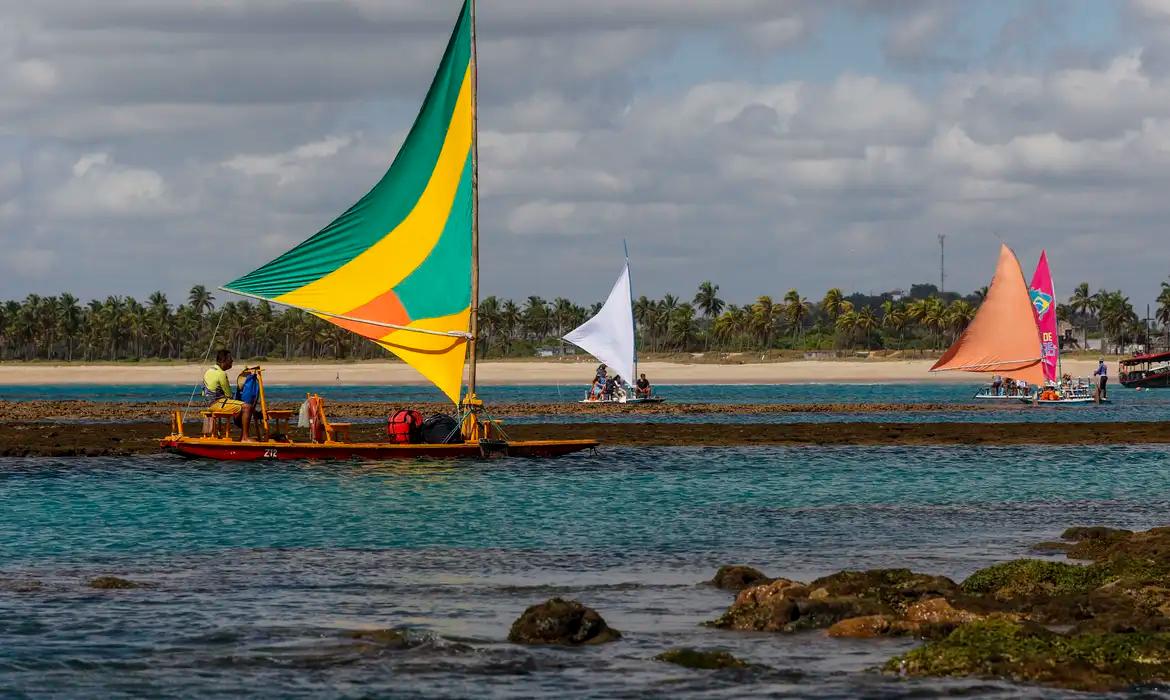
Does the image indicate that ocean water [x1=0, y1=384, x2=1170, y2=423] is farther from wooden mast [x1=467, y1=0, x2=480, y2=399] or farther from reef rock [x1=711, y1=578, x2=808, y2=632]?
reef rock [x1=711, y1=578, x2=808, y2=632]

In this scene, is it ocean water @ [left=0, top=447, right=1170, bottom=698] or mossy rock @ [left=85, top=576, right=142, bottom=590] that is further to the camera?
mossy rock @ [left=85, top=576, right=142, bottom=590]

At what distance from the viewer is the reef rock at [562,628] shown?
16281mm

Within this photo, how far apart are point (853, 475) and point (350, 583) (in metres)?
21.2

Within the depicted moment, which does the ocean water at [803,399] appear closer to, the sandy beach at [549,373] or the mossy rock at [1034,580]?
the sandy beach at [549,373]

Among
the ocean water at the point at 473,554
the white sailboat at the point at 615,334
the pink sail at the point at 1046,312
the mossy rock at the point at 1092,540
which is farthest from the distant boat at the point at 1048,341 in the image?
Answer: the mossy rock at the point at 1092,540

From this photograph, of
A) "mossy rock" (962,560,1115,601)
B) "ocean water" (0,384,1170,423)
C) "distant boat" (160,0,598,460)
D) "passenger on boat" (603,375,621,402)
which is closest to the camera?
"mossy rock" (962,560,1115,601)

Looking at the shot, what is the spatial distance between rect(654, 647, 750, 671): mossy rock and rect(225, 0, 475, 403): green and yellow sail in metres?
22.3

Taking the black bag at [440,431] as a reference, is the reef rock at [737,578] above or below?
below

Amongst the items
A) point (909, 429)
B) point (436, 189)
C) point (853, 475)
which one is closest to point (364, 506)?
point (436, 189)

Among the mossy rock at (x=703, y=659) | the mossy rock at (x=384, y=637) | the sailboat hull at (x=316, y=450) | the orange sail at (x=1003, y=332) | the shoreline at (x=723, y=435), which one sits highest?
the orange sail at (x=1003, y=332)

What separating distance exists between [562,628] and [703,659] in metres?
1.82

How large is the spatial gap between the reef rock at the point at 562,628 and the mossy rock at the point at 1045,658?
129 inches

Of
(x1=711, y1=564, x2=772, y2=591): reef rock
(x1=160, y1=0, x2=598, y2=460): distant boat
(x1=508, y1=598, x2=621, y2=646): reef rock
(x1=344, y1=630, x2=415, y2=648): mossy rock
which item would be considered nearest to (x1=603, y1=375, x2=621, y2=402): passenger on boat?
(x1=160, y1=0, x2=598, y2=460): distant boat

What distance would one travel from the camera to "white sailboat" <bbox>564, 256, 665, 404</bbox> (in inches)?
3199
